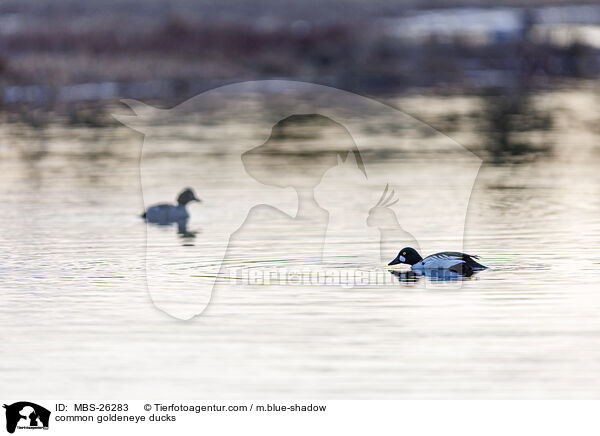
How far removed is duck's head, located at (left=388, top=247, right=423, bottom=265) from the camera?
43.3 feet

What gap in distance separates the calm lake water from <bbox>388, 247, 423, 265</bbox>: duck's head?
33 centimetres

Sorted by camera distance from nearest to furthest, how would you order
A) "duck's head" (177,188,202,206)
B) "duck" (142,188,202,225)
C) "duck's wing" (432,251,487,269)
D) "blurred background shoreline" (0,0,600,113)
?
"duck's wing" (432,251,487,269) → "duck" (142,188,202,225) → "duck's head" (177,188,202,206) → "blurred background shoreline" (0,0,600,113)

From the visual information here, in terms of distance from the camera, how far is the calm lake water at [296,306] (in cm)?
963

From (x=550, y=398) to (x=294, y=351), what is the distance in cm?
205

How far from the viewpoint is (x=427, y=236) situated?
1529cm

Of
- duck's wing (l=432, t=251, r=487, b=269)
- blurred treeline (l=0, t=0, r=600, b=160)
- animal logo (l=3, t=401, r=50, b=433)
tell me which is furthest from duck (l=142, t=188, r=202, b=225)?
blurred treeline (l=0, t=0, r=600, b=160)

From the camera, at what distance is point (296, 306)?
11.8 metres

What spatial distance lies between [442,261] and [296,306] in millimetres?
1826

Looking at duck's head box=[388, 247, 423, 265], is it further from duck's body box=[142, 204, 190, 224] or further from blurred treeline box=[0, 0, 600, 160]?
blurred treeline box=[0, 0, 600, 160]

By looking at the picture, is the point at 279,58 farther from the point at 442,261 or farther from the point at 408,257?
the point at 442,261

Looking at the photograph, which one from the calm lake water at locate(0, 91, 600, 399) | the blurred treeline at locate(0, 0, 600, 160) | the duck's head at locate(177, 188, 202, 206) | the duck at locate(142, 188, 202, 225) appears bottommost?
the calm lake water at locate(0, 91, 600, 399)

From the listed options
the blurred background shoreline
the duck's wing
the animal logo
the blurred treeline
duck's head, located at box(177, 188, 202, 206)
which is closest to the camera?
the animal logo

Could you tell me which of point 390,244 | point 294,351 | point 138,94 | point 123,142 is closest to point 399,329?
point 294,351

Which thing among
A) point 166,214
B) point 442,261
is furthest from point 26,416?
point 166,214
